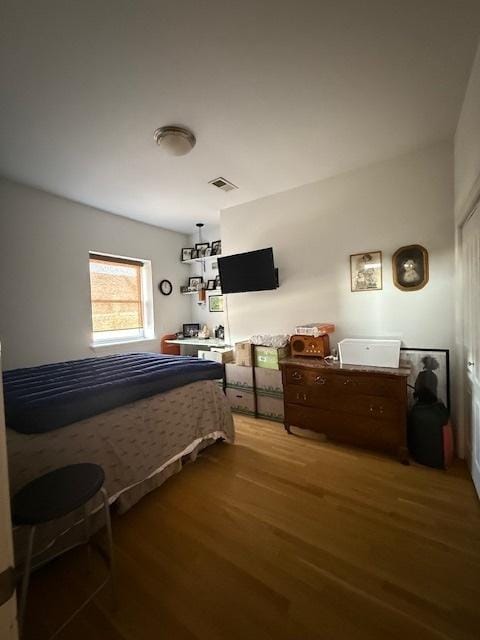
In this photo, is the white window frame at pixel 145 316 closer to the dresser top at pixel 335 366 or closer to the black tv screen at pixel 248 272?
the black tv screen at pixel 248 272

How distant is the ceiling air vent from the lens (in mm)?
2968

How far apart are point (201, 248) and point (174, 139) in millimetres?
2430

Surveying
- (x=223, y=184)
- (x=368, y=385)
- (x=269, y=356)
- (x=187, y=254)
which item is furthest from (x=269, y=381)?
(x=187, y=254)

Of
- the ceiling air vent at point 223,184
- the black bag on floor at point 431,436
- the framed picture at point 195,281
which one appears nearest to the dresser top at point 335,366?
the black bag on floor at point 431,436

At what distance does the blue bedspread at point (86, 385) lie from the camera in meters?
1.51

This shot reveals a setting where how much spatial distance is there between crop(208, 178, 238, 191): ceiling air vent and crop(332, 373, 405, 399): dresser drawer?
7.48ft

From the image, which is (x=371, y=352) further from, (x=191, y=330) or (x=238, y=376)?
(x=191, y=330)

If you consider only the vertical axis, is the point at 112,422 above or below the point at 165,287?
below

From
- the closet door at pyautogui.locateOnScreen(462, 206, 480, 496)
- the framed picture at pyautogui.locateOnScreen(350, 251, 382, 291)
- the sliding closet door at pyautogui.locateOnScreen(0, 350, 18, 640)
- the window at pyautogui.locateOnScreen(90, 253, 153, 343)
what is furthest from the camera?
the window at pyautogui.locateOnScreen(90, 253, 153, 343)

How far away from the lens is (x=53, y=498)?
1.16 metres

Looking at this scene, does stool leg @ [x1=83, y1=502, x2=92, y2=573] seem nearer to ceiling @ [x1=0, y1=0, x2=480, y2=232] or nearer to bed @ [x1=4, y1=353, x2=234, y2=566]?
bed @ [x1=4, y1=353, x2=234, y2=566]

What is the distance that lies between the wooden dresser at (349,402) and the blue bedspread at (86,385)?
31.9 inches

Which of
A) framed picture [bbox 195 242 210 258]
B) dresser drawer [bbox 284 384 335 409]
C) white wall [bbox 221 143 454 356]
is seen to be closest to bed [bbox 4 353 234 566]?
dresser drawer [bbox 284 384 335 409]

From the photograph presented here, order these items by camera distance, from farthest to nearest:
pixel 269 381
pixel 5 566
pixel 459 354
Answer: pixel 269 381 → pixel 459 354 → pixel 5 566
